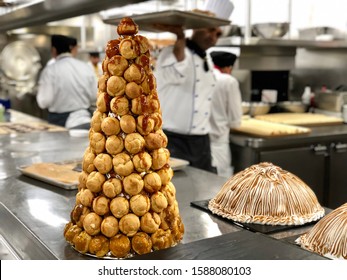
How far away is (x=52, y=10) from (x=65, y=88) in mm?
2936

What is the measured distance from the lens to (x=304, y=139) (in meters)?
4.07

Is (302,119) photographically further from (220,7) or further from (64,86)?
(64,86)

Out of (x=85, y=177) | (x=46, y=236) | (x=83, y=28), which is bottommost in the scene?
→ (x=46, y=236)

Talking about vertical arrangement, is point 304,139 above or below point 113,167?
below

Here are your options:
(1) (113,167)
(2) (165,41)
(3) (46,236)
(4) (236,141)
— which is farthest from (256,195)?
(2) (165,41)

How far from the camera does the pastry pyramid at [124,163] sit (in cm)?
118

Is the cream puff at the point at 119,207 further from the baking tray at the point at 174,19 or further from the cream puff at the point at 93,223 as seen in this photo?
the baking tray at the point at 174,19

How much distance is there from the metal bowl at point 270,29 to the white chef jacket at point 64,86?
6.52 feet

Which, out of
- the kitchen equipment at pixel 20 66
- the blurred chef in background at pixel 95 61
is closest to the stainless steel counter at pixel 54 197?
the blurred chef in background at pixel 95 61

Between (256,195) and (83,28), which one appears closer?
(256,195)

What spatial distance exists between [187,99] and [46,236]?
2.53 meters

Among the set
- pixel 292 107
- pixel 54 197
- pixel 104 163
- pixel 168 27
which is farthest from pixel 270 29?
pixel 104 163
